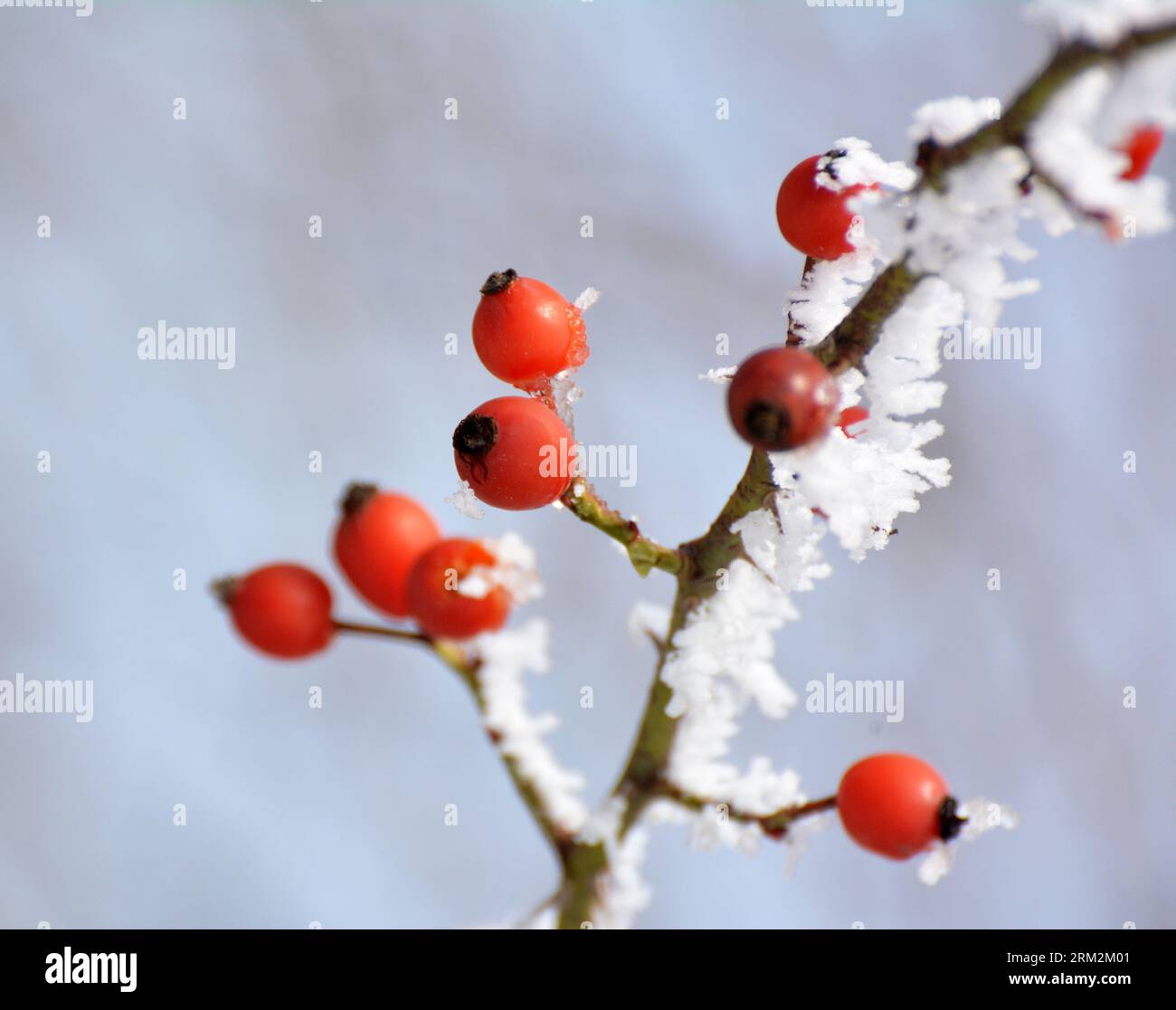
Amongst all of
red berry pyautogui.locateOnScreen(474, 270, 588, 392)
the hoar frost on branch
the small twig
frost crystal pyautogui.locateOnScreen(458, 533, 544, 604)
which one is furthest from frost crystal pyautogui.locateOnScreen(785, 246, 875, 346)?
the small twig

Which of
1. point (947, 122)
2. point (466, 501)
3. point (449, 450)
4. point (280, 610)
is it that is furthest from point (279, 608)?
point (449, 450)

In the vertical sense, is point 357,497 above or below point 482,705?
above

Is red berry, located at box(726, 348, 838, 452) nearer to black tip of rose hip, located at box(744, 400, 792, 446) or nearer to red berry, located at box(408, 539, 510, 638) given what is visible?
black tip of rose hip, located at box(744, 400, 792, 446)

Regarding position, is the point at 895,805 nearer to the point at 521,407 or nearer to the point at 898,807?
the point at 898,807

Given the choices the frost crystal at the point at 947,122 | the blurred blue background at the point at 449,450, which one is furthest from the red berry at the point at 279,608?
the blurred blue background at the point at 449,450

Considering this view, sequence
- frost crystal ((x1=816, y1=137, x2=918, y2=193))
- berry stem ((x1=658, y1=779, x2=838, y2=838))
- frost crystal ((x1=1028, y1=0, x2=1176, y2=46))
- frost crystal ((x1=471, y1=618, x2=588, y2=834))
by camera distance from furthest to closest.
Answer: frost crystal ((x1=471, y1=618, x2=588, y2=834)), berry stem ((x1=658, y1=779, x2=838, y2=838)), frost crystal ((x1=816, y1=137, x2=918, y2=193)), frost crystal ((x1=1028, y1=0, x2=1176, y2=46))

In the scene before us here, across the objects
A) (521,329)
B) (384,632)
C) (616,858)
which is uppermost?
(521,329)

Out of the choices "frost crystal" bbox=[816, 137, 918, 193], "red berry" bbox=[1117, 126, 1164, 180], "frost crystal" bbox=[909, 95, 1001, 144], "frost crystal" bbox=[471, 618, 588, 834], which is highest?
"frost crystal" bbox=[816, 137, 918, 193]

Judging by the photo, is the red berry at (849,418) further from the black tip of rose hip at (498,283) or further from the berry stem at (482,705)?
the berry stem at (482,705)
